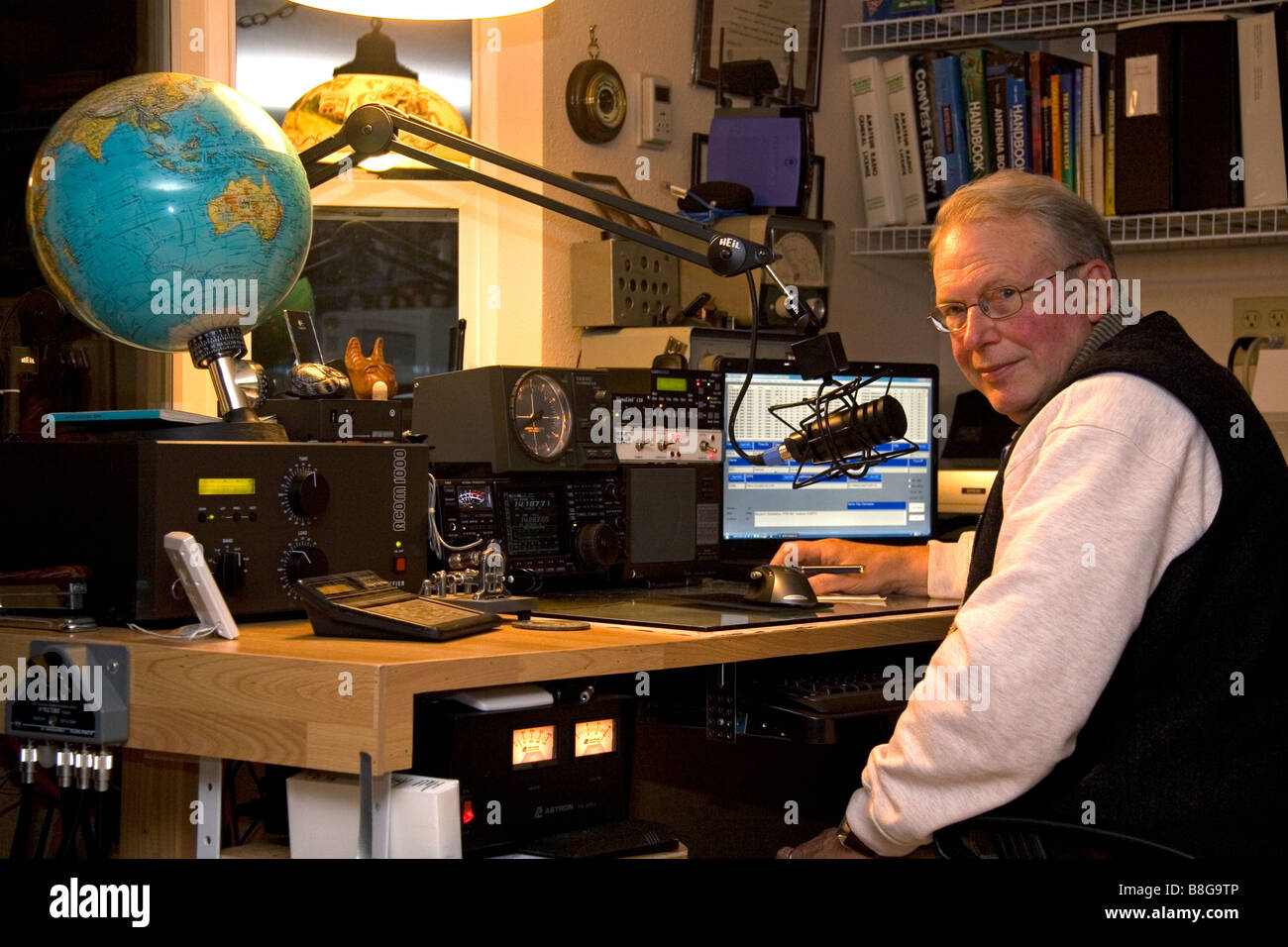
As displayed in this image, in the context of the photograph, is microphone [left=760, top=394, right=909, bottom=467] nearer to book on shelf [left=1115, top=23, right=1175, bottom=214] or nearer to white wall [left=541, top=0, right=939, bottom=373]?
white wall [left=541, top=0, right=939, bottom=373]

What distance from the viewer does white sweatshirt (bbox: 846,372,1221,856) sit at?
1358 millimetres

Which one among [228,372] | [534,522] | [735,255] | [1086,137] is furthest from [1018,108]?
[228,372]

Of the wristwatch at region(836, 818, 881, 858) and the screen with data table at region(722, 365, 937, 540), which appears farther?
the screen with data table at region(722, 365, 937, 540)

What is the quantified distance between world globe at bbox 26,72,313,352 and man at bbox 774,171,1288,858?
919 millimetres

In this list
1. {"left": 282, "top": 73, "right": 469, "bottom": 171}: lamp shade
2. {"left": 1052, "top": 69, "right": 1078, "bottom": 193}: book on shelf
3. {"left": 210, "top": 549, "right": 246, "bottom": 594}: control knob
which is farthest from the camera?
{"left": 1052, "top": 69, "right": 1078, "bottom": 193}: book on shelf

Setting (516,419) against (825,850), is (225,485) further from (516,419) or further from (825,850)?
(825,850)

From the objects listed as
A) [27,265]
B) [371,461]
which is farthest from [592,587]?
[27,265]

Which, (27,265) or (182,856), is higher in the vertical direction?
(27,265)

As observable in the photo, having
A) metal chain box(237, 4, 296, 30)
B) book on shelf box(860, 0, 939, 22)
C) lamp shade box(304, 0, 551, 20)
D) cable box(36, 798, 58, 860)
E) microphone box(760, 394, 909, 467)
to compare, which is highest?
book on shelf box(860, 0, 939, 22)

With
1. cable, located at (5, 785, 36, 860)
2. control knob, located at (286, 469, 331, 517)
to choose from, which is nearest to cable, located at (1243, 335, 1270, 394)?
control knob, located at (286, 469, 331, 517)

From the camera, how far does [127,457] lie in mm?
1537

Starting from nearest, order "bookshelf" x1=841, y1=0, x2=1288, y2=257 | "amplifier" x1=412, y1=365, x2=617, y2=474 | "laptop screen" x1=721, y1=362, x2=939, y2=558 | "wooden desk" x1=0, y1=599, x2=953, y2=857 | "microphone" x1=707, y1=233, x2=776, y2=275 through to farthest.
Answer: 1. "wooden desk" x1=0, y1=599, x2=953, y2=857
2. "microphone" x1=707, y1=233, x2=776, y2=275
3. "amplifier" x1=412, y1=365, x2=617, y2=474
4. "laptop screen" x1=721, y1=362, x2=939, y2=558
5. "bookshelf" x1=841, y1=0, x2=1288, y2=257

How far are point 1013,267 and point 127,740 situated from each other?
1115mm
